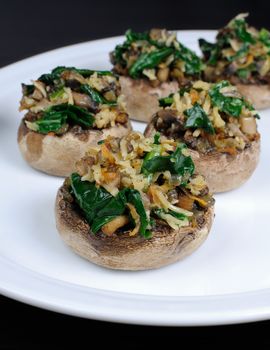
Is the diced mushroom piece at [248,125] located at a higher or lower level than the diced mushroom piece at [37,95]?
lower

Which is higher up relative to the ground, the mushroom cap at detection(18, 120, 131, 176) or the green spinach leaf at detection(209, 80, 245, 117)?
the green spinach leaf at detection(209, 80, 245, 117)

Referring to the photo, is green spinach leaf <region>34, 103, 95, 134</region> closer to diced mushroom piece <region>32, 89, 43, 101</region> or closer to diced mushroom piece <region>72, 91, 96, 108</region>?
diced mushroom piece <region>72, 91, 96, 108</region>

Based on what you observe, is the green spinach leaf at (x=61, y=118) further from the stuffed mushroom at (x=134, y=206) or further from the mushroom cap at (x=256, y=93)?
the mushroom cap at (x=256, y=93)

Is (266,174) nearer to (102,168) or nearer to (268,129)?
(268,129)

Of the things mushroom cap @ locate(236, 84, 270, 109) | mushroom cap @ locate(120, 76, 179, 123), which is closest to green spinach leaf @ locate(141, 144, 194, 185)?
mushroom cap @ locate(120, 76, 179, 123)

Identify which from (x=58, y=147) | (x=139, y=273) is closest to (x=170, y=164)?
(x=139, y=273)

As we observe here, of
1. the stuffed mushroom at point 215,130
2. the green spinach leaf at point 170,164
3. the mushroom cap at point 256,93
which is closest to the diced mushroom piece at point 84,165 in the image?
the green spinach leaf at point 170,164
